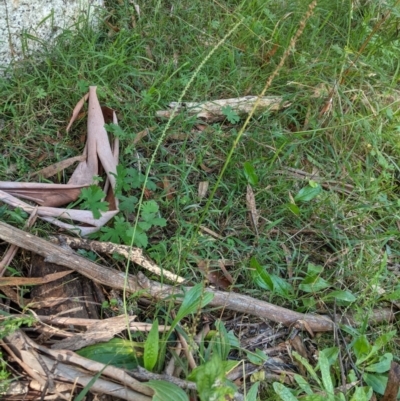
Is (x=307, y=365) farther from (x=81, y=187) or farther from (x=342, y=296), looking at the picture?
(x=81, y=187)

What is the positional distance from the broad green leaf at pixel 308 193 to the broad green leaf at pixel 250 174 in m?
0.21

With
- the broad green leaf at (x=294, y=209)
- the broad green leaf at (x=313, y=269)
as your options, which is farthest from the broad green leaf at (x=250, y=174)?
the broad green leaf at (x=313, y=269)

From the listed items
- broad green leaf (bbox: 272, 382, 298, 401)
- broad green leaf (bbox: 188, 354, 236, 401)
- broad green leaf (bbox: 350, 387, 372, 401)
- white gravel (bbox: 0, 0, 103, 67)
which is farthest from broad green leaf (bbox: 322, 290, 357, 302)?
white gravel (bbox: 0, 0, 103, 67)

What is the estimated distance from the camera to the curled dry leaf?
79.7 inches

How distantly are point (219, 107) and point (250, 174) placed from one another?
1.54 ft

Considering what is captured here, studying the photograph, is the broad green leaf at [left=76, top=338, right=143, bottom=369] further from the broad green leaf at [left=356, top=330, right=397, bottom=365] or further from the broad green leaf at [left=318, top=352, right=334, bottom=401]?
the broad green leaf at [left=356, top=330, right=397, bottom=365]

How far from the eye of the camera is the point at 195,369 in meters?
1.61

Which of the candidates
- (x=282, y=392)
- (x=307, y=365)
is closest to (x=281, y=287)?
(x=307, y=365)

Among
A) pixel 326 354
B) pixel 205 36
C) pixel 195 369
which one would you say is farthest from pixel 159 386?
pixel 205 36

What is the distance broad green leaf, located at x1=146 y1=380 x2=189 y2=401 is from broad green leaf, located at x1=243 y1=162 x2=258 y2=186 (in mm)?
1064

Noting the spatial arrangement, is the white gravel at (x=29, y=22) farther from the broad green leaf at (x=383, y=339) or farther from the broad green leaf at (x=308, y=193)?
the broad green leaf at (x=383, y=339)

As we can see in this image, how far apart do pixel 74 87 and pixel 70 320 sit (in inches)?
48.3

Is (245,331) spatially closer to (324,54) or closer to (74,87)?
(74,87)

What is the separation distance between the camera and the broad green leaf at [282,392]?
1698 mm
